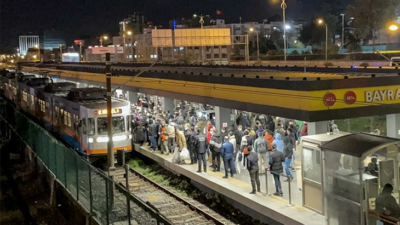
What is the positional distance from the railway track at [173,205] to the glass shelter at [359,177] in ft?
12.7

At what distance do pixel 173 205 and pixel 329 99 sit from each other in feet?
20.0

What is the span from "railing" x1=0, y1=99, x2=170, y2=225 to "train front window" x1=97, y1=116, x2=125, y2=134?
2.42 metres

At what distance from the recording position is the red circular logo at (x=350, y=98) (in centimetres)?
1429

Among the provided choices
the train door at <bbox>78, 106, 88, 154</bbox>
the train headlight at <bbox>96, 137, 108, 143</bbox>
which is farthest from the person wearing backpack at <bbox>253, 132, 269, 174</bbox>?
the train door at <bbox>78, 106, 88, 154</bbox>

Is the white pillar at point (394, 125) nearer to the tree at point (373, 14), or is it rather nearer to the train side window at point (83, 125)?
the train side window at point (83, 125)

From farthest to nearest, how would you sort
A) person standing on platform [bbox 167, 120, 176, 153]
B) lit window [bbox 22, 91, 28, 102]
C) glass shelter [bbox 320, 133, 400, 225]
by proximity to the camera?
lit window [bbox 22, 91, 28, 102] → person standing on platform [bbox 167, 120, 176, 153] → glass shelter [bbox 320, 133, 400, 225]

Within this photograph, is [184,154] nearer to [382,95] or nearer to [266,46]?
[382,95]

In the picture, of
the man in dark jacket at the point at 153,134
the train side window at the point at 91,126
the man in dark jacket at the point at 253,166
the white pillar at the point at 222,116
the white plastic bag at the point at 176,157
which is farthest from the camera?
the man in dark jacket at the point at 153,134

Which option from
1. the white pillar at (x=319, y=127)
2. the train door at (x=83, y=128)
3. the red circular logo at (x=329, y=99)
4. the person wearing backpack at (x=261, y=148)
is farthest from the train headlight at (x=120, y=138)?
the red circular logo at (x=329, y=99)

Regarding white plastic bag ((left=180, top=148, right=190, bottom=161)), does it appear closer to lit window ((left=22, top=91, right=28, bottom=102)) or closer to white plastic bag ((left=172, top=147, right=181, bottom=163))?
white plastic bag ((left=172, top=147, right=181, bottom=163))

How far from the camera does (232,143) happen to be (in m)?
16.0

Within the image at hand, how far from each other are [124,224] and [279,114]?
676 centimetres

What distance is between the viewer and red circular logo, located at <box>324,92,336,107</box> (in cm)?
1392

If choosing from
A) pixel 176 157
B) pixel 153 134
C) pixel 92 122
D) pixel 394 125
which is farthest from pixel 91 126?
→ pixel 394 125
